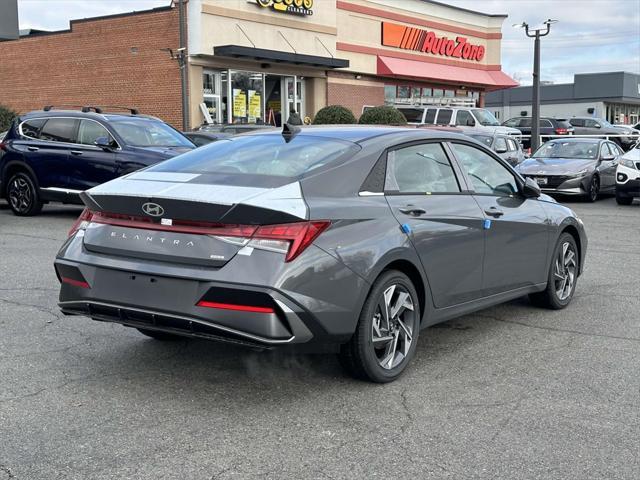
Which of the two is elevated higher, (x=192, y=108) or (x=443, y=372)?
(x=192, y=108)

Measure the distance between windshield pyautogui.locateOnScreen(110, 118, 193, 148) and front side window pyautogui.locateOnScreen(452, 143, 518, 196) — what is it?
26.2 ft

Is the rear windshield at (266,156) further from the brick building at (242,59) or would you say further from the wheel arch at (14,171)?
the brick building at (242,59)

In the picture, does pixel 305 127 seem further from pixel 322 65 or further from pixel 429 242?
pixel 322 65

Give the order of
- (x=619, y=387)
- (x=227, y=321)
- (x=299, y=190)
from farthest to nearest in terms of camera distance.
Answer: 1. (x=619, y=387)
2. (x=299, y=190)
3. (x=227, y=321)

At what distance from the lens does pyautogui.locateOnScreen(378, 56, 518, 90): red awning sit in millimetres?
35078

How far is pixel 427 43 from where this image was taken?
3775 cm

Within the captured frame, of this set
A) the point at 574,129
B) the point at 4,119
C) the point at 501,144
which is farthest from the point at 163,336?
the point at 574,129

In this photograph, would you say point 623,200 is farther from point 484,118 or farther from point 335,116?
point 335,116

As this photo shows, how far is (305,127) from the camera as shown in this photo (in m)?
5.78

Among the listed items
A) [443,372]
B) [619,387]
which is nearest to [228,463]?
[443,372]

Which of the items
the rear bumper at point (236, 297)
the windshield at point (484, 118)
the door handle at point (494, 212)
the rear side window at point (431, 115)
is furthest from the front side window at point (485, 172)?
the rear side window at point (431, 115)

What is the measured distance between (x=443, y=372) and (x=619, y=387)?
→ 3.64 ft

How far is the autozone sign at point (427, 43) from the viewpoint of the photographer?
35750mm

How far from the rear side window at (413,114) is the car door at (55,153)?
16.7 m
